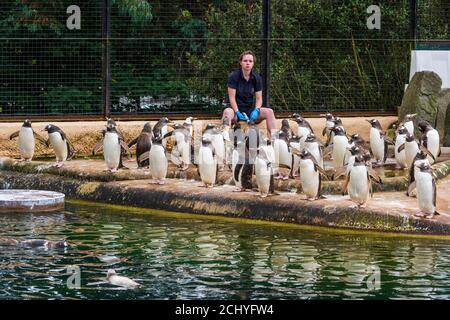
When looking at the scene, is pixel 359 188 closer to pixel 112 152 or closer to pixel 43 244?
pixel 43 244

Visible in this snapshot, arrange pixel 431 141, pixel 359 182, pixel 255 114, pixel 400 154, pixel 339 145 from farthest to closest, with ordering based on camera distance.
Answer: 1. pixel 255 114
2. pixel 431 141
3. pixel 400 154
4. pixel 339 145
5. pixel 359 182

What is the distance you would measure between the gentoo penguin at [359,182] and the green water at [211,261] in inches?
18.7

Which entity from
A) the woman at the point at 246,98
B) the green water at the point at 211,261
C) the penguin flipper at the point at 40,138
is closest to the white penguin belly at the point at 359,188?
the green water at the point at 211,261

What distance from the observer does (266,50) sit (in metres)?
18.0

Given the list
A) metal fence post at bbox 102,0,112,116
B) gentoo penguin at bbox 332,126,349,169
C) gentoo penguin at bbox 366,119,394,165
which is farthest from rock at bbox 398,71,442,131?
metal fence post at bbox 102,0,112,116

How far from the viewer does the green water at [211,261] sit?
9883 millimetres

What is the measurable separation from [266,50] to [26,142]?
13.1 ft

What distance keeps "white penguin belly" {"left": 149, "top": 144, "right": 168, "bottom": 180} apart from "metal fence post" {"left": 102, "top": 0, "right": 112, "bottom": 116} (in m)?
3.38

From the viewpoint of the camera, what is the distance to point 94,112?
59.3 ft

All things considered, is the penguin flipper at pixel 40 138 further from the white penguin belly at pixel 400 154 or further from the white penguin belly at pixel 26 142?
the white penguin belly at pixel 400 154

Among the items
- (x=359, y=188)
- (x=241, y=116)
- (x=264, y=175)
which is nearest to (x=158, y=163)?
(x=264, y=175)
